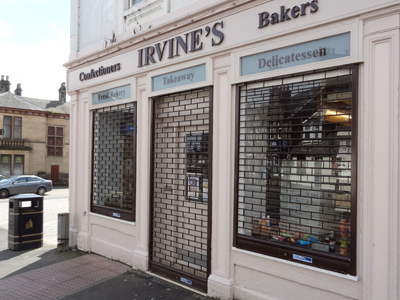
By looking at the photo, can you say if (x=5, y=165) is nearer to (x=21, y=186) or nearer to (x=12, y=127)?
(x=12, y=127)

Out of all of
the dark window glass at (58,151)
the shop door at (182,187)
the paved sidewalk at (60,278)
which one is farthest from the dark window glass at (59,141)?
the shop door at (182,187)

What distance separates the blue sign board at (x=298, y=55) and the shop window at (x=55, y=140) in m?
29.8

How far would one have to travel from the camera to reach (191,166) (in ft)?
18.9

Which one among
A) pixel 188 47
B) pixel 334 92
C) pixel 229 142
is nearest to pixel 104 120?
pixel 188 47

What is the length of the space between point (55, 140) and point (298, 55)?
1211 inches

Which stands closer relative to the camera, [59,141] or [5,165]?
[5,165]

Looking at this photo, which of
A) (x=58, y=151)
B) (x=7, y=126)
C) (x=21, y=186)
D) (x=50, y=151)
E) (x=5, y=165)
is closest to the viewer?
(x=21, y=186)

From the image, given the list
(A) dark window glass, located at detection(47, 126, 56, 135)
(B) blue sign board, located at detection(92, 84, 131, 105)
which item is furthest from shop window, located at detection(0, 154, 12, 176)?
(B) blue sign board, located at detection(92, 84, 131, 105)

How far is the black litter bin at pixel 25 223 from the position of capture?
7.61m

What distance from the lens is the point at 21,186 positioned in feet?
66.8

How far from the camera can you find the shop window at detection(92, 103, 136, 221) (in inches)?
262

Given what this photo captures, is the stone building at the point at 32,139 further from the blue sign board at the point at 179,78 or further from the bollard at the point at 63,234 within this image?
the blue sign board at the point at 179,78

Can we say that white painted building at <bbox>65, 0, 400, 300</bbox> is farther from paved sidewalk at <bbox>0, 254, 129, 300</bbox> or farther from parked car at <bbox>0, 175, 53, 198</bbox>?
parked car at <bbox>0, 175, 53, 198</bbox>

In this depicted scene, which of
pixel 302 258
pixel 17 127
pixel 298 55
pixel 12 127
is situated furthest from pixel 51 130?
pixel 302 258
